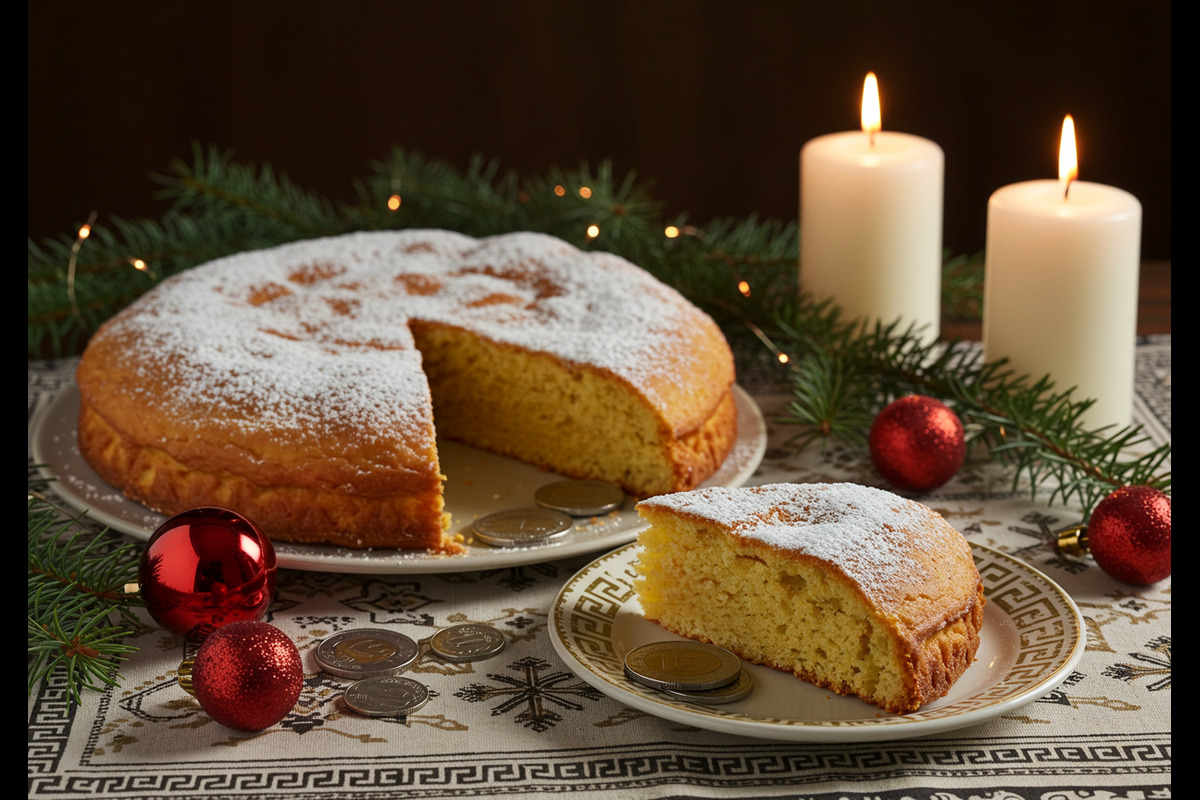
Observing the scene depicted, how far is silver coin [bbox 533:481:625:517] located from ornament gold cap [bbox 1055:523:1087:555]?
2.98 ft

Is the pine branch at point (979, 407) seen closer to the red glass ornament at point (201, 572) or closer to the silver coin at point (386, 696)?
the silver coin at point (386, 696)

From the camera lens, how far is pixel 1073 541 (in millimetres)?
2553

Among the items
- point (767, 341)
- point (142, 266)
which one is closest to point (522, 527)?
point (767, 341)

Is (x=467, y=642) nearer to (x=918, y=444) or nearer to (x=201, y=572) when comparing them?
(x=201, y=572)

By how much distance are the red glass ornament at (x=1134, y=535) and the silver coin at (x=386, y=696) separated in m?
1.33

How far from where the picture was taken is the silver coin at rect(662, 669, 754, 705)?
1981 mm

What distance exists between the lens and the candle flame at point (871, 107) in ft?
11.1

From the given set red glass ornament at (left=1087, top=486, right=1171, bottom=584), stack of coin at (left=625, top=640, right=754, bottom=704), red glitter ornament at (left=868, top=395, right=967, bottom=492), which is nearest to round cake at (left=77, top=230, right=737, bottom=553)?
red glitter ornament at (left=868, top=395, right=967, bottom=492)

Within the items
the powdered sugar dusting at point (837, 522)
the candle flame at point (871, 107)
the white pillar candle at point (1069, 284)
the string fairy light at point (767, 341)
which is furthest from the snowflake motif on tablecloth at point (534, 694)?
the candle flame at point (871, 107)

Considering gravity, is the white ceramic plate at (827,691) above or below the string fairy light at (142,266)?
below

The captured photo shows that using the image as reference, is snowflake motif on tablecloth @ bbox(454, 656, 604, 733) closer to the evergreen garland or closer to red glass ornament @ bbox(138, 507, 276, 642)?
→ red glass ornament @ bbox(138, 507, 276, 642)

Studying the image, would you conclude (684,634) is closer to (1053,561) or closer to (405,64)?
(1053,561)

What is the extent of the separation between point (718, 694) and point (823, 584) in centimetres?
24

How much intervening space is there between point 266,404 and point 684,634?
985mm
